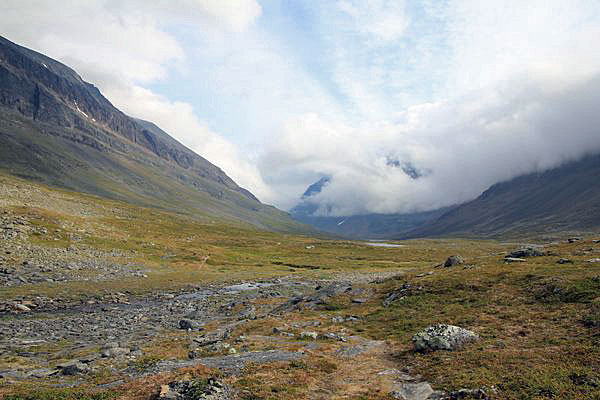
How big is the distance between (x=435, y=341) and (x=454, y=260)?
4231 cm

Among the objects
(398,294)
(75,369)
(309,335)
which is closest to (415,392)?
(309,335)

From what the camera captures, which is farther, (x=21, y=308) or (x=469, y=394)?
(x=21, y=308)

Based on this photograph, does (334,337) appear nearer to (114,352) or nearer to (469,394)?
(469,394)

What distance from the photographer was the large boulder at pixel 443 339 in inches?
995

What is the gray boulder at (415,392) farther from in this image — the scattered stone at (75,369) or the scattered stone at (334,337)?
the scattered stone at (75,369)

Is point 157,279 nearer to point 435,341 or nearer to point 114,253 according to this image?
point 114,253

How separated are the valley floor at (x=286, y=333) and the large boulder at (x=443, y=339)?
72 cm

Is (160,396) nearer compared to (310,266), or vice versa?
(160,396)

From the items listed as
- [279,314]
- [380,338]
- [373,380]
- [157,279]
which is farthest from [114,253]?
[373,380]

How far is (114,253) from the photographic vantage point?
81625 mm

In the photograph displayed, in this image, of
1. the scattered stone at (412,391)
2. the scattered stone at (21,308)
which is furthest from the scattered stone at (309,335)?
the scattered stone at (21,308)

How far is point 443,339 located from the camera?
25.6 m

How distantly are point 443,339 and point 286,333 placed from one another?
14616 millimetres

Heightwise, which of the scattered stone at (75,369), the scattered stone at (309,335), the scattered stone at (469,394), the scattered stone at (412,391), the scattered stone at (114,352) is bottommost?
the scattered stone at (114,352)
